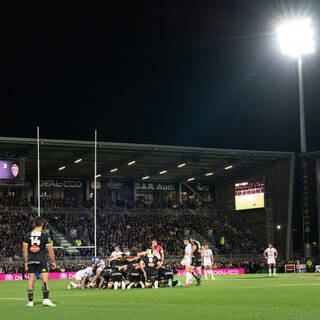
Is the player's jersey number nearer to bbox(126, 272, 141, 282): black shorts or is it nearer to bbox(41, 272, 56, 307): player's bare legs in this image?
bbox(41, 272, 56, 307): player's bare legs

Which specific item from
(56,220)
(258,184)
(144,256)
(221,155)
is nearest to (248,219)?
(258,184)

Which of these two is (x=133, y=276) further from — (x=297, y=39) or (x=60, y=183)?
(x=60, y=183)

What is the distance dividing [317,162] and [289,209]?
4.86 metres

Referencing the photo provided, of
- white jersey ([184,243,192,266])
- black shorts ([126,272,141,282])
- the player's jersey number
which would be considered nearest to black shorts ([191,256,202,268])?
white jersey ([184,243,192,266])

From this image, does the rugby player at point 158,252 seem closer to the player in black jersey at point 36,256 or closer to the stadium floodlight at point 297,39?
the player in black jersey at point 36,256

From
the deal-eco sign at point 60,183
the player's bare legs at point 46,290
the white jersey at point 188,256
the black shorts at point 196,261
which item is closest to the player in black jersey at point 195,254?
the black shorts at point 196,261

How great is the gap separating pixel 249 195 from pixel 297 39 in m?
16.0

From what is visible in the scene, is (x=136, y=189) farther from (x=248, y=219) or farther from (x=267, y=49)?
(x=267, y=49)

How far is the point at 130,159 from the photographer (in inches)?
2018

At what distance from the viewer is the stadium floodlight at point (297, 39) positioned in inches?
1715

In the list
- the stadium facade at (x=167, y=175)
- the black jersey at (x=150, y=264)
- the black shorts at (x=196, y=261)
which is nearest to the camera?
the black jersey at (x=150, y=264)

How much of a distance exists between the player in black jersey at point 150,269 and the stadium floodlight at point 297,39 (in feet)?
82.1

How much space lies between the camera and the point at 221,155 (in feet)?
170

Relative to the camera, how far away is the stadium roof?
45.6 meters
